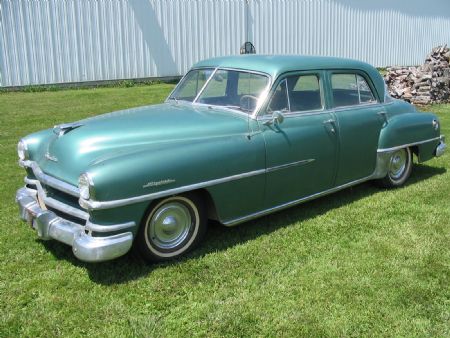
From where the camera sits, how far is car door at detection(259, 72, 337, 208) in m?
4.46

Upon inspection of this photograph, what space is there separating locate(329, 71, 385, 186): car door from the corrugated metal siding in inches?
372

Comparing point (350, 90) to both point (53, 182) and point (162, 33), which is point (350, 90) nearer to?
point (53, 182)

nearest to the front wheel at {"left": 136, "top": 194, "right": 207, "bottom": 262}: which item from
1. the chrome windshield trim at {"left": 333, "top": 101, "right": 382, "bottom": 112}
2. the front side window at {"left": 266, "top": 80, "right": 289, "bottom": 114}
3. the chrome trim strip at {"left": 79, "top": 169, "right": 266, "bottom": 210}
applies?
the chrome trim strip at {"left": 79, "top": 169, "right": 266, "bottom": 210}

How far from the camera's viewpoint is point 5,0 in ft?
39.7

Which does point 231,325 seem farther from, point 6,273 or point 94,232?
point 6,273

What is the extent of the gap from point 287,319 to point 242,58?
2.73 meters

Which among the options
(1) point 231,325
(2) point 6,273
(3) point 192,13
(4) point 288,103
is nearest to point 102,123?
(2) point 6,273

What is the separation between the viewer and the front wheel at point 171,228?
3836 mm

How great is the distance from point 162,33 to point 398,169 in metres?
9.82

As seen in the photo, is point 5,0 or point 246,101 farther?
point 5,0

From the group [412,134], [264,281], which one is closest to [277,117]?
[264,281]

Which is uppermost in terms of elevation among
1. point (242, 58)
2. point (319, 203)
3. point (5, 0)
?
point (5, 0)

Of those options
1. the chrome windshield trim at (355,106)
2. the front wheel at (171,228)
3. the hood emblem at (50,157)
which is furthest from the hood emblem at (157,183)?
the chrome windshield trim at (355,106)

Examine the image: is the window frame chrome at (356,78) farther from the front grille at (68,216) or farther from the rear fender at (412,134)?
the front grille at (68,216)
